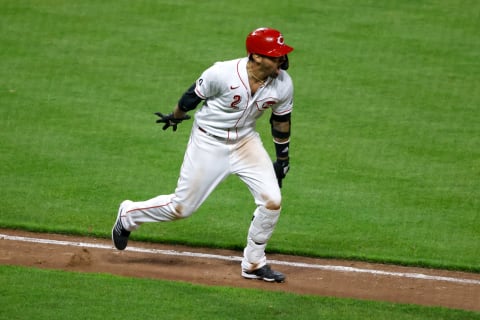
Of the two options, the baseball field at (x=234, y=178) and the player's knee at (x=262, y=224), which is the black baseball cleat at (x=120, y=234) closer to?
the baseball field at (x=234, y=178)

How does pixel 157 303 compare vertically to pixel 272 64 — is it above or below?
below

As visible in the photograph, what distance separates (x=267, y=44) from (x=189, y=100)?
0.80 m

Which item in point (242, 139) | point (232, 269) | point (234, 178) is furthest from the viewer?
point (234, 178)

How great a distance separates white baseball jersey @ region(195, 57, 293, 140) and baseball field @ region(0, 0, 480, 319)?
4.05 feet

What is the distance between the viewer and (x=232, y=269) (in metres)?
7.99

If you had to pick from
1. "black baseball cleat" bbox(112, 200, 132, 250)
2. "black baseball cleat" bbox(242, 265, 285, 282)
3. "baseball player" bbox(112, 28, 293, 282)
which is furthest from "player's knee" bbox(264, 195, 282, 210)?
"black baseball cleat" bbox(112, 200, 132, 250)

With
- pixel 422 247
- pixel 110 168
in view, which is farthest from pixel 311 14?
pixel 422 247

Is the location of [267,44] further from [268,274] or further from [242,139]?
[268,274]

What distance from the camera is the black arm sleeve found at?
7.57m

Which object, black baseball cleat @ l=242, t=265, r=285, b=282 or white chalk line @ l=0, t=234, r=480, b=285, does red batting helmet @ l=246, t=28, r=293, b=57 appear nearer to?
black baseball cleat @ l=242, t=265, r=285, b=282

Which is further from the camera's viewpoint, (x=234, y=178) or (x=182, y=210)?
(x=234, y=178)

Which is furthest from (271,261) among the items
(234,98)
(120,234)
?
(234,98)

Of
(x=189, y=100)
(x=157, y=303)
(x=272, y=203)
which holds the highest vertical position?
(x=189, y=100)

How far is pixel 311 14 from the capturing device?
47.9ft
